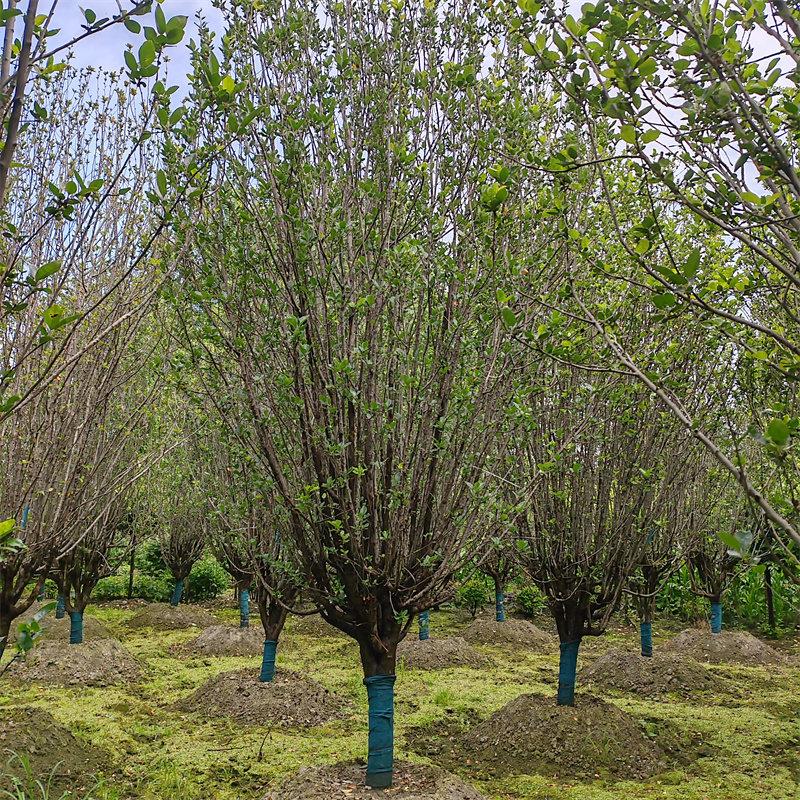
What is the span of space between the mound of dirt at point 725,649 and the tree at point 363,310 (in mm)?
9007

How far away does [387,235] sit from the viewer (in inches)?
183

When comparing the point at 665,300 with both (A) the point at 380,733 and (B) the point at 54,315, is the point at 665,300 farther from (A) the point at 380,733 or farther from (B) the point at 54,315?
(A) the point at 380,733

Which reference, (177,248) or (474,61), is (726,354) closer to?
(474,61)

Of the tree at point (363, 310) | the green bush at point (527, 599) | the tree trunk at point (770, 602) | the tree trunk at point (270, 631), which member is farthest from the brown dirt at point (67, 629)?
the tree trunk at point (770, 602)

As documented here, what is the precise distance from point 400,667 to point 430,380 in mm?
7404

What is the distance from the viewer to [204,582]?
17.9m

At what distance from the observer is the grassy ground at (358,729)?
603 centimetres

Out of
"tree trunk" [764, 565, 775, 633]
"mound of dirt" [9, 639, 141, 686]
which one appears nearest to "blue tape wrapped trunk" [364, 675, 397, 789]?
"mound of dirt" [9, 639, 141, 686]

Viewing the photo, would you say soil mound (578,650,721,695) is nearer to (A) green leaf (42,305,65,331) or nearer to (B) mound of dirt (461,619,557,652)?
(B) mound of dirt (461,619,557,652)

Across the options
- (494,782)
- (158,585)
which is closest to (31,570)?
(494,782)

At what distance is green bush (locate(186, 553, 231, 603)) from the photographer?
58.5 feet

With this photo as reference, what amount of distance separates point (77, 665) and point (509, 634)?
7709mm

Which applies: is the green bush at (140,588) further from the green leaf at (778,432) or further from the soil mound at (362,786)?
the green leaf at (778,432)

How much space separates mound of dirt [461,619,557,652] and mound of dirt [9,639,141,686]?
632cm
